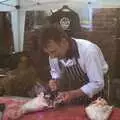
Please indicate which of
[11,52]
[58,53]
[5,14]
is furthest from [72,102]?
[5,14]

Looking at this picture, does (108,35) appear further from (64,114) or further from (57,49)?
(64,114)

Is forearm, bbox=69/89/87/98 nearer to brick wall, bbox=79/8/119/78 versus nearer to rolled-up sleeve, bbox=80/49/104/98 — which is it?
rolled-up sleeve, bbox=80/49/104/98

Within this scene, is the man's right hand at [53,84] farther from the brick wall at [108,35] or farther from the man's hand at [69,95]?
the brick wall at [108,35]

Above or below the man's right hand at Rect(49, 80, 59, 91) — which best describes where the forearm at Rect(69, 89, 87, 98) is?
below

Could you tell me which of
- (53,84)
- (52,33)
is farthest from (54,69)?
(52,33)

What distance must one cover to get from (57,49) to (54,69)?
99 millimetres

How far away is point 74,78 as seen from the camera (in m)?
1.06

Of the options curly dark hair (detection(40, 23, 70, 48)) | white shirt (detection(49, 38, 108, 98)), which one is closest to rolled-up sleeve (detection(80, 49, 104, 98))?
white shirt (detection(49, 38, 108, 98))

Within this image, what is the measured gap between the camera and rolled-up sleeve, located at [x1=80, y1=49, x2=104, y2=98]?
1025mm

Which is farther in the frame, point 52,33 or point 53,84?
point 53,84

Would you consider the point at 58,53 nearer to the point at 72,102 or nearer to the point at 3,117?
the point at 72,102

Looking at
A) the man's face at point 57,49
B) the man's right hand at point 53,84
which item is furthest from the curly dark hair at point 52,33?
the man's right hand at point 53,84

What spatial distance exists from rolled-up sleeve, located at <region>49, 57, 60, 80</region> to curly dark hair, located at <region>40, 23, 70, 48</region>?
75 millimetres

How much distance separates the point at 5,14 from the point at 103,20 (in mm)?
384
